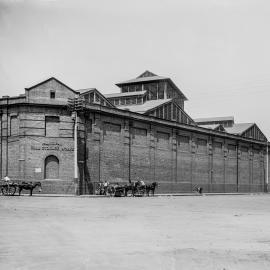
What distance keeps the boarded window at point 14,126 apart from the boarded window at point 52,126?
2671 millimetres

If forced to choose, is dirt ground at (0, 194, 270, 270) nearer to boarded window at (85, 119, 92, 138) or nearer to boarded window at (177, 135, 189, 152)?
boarded window at (85, 119, 92, 138)

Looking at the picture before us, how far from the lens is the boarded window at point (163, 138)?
5724 centimetres

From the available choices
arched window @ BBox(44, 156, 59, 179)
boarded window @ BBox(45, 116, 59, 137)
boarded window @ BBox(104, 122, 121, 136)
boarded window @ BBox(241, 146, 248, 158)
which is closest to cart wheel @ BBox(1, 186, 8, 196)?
arched window @ BBox(44, 156, 59, 179)

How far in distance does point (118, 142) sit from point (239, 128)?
3745 cm

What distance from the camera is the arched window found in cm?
4519

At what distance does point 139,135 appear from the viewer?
53969 millimetres

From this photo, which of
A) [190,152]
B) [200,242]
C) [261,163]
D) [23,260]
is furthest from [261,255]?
[261,163]

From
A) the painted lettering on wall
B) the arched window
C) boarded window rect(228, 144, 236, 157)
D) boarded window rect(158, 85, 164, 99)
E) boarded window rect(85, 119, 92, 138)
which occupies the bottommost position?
the arched window

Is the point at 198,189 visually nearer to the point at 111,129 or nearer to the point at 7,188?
the point at 111,129

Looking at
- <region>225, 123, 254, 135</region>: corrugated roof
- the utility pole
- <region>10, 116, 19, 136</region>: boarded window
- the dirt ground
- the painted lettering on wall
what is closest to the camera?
the dirt ground

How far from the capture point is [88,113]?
4703 cm

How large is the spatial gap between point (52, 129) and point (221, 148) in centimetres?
3170

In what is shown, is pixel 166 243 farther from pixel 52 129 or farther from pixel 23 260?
pixel 52 129

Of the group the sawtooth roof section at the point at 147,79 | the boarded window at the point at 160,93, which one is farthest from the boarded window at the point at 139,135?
the sawtooth roof section at the point at 147,79
